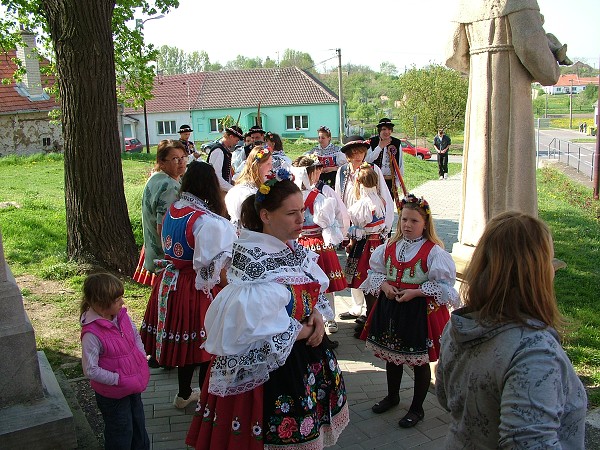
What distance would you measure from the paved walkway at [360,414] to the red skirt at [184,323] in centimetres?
51

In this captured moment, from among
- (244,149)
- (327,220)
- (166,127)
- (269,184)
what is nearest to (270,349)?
(269,184)

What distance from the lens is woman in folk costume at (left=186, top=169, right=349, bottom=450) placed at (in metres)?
2.85

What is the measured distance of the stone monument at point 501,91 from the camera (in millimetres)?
4672

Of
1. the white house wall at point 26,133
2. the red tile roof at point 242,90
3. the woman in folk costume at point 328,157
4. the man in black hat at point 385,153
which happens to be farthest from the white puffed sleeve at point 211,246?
the red tile roof at point 242,90

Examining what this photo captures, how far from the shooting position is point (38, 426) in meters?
3.86

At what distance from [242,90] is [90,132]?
48.2 m

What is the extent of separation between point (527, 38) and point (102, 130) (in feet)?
17.8

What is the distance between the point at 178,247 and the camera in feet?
14.3

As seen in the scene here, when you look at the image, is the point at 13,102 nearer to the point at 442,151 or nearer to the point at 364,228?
the point at 442,151

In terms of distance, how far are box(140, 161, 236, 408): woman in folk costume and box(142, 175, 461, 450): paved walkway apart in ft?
1.62

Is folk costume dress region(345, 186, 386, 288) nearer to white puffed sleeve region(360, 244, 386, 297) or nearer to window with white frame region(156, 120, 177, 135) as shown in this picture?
white puffed sleeve region(360, 244, 386, 297)

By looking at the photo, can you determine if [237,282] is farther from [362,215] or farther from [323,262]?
[362,215]

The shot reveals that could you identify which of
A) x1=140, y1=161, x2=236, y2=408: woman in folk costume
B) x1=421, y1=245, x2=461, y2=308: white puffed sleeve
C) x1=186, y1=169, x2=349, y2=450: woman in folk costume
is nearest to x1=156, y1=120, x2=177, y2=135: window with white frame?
x1=140, y1=161, x2=236, y2=408: woman in folk costume

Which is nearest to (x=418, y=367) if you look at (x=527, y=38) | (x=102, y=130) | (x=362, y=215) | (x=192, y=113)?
(x=362, y=215)
